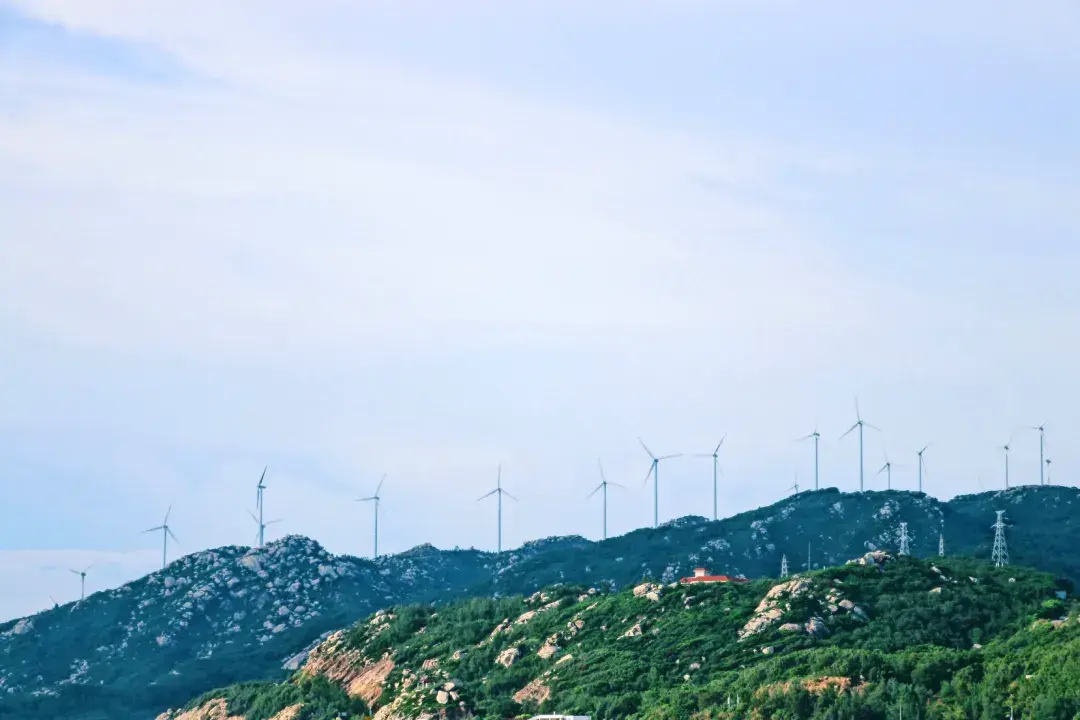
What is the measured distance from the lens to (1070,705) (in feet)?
482

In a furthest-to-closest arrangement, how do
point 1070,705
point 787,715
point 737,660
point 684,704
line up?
1. point 737,660
2. point 684,704
3. point 787,715
4. point 1070,705

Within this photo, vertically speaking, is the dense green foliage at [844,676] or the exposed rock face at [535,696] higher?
the dense green foliage at [844,676]

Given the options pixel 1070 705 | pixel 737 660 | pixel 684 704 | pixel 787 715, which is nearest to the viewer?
pixel 1070 705

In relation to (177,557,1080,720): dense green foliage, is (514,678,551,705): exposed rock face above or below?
below

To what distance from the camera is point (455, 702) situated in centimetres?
19125

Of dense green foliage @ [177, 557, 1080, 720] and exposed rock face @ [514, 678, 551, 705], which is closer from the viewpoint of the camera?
dense green foliage @ [177, 557, 1080, 720]

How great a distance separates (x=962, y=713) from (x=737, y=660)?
135 ft

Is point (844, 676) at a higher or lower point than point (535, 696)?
higher

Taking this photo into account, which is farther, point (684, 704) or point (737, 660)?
point (737, 660)

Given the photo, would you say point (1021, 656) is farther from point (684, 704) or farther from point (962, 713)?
point (684, 704)

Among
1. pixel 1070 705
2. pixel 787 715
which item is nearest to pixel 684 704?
Answer: pixel 787 715

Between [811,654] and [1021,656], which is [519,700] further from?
[1021,656]

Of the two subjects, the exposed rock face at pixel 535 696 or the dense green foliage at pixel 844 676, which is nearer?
the dense green foliage at pixel 844 676

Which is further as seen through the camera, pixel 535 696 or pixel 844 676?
pixel 535 696
